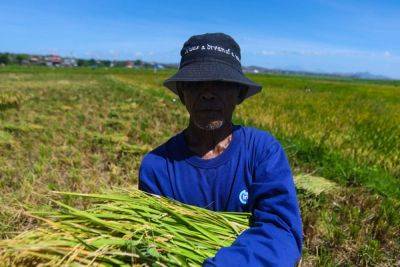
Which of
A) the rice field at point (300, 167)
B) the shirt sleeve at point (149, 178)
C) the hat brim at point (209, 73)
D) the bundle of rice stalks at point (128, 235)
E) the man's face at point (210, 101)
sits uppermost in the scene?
the hat brim at point (209, 73)

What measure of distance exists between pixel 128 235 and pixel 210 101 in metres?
0.75

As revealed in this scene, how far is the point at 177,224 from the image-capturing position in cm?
207

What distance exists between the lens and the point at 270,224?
2.04 m

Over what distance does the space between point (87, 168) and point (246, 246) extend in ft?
14.2

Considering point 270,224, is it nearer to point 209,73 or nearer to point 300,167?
point 209,73

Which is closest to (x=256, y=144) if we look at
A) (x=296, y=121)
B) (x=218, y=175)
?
(x=218, y=175)

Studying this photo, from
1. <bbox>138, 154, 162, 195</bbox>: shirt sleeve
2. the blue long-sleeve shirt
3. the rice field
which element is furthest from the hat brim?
the rice field

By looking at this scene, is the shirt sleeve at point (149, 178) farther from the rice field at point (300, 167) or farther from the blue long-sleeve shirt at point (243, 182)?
the rice field at point (300, 167)

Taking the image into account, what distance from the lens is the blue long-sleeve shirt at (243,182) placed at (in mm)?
2045

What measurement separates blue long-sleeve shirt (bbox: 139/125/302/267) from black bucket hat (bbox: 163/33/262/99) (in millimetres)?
313

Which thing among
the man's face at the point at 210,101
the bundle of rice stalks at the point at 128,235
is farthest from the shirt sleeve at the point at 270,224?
the man's face at the point at 210,101

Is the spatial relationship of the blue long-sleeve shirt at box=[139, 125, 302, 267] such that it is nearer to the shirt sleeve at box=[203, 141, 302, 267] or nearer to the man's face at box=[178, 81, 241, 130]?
the shirt sleeve at box=[203, 141, 302, 267]

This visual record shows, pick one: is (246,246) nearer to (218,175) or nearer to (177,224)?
(177,224)

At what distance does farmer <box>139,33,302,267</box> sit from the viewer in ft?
7.02
